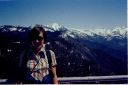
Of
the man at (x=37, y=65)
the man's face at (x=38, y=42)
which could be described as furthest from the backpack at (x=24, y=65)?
the man's face at (x=38, y=42)

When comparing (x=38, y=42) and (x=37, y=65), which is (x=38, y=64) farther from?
(x=38, y=42)

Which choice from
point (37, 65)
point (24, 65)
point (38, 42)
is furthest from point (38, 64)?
point (38, 42)

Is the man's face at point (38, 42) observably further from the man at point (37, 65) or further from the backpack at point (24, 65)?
the backpack at point (24, 65)

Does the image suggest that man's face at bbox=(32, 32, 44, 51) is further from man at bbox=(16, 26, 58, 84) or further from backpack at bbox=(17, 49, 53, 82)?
backpack at bbox=(17, 49, 53, 82)

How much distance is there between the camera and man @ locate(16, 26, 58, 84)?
3152mm

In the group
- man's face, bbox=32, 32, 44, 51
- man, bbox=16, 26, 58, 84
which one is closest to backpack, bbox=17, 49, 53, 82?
man, bbox=16, 26, 58, 84

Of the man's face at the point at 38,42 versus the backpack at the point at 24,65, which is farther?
the man's face at the point at 38,42

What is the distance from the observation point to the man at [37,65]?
10.3 ft

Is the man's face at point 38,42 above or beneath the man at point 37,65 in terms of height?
above

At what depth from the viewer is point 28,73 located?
3.15m

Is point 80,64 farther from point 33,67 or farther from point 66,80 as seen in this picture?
point 33,67

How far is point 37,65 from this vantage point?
10.5 feet

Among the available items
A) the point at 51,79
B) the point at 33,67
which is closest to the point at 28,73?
the point at 33,67

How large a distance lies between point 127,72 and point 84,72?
57.6 inches
